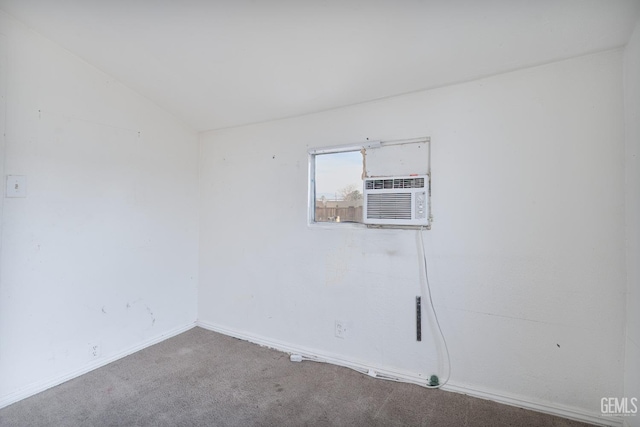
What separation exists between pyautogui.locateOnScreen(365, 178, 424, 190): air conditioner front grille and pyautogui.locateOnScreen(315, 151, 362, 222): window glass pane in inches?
4.9

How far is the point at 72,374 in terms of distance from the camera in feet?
6.72

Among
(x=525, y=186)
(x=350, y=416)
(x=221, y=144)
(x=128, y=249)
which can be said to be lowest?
(x=350, y=416)

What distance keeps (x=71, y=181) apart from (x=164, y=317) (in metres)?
1.38

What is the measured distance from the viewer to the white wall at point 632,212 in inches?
54.3

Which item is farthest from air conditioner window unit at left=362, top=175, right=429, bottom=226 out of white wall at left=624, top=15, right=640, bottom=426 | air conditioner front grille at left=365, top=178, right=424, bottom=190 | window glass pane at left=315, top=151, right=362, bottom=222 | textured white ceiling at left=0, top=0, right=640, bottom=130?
white wall at left=624, top=15, right=640, bottom=426

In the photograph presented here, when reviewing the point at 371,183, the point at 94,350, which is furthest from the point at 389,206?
the point at 94,350

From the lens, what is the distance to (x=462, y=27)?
1.44 m

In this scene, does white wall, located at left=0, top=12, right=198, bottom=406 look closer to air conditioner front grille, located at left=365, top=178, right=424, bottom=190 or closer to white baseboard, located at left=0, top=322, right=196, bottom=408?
white baseboard, located at left=0, top=322, right=196, bottom=408

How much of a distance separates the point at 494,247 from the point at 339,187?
114 centimetres

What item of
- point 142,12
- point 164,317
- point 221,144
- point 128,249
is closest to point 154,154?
point 221,144

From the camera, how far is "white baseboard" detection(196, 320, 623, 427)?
5.16ft

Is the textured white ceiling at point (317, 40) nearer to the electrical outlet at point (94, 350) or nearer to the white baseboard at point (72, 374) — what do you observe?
the electrical outlet at point (94, 350)

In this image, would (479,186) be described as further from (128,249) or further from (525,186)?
(128,249)

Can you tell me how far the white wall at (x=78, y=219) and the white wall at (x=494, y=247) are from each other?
1.11m
